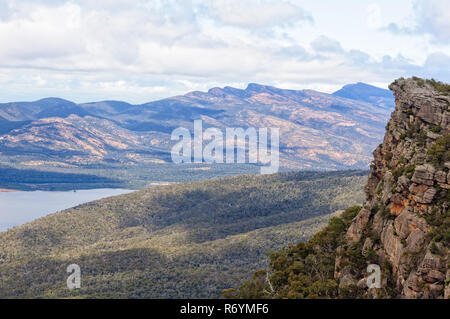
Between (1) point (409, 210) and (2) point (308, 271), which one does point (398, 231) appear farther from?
(2) point (308, 271)

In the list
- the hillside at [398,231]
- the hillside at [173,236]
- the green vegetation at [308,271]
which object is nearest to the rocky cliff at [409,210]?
the hillside at [398,231]

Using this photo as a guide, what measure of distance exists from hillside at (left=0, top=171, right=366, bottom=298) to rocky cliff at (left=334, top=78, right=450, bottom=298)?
43.3m

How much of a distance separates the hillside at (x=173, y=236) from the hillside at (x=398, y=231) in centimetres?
3760

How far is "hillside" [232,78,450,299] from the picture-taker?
85.1 ft

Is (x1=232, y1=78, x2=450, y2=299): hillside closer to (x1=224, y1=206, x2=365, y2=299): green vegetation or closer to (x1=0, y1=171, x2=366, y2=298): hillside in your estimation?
(x1=224, y1=206, x2=365, y2=299): green vegetation

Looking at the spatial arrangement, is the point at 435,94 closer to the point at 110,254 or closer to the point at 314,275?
the point at 314,275

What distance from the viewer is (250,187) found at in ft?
505

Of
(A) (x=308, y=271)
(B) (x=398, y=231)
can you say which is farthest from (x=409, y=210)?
(A) (x=308, y=271)

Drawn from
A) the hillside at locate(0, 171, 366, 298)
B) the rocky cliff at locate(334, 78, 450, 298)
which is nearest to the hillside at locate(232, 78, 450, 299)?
the rocky cliff at locate(334, 78, 450, 298)

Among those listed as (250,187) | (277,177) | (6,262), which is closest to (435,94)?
(6,262)

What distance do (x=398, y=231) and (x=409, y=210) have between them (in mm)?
1361

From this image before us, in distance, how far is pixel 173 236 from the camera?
11712 cm
